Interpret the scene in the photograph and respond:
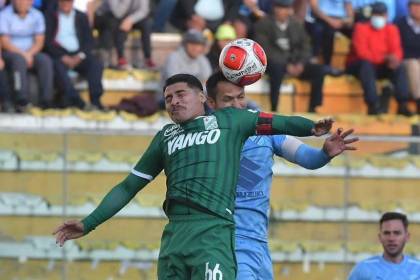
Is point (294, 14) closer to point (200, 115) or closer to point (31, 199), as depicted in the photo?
point (31, 199)

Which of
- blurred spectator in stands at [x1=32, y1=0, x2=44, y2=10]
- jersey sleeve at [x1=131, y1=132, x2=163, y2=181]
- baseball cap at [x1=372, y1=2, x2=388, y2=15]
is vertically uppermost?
baseball cap at [x1=372, y1=2, x2=388, y2=15]

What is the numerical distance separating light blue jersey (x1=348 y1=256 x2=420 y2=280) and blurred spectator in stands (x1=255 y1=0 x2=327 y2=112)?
4.16 m

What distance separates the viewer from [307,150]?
6.97 metres

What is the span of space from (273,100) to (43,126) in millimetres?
2592

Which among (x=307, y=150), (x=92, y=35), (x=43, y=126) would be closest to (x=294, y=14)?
(x=92, y=35)

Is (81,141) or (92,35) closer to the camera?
(81,141)

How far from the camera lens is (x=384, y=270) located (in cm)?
955

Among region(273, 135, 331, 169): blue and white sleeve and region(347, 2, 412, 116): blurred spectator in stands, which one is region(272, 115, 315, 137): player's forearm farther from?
region(347, 2, 412, 116): blurred spectator in stands

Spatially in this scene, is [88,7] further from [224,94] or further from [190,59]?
[224,94]

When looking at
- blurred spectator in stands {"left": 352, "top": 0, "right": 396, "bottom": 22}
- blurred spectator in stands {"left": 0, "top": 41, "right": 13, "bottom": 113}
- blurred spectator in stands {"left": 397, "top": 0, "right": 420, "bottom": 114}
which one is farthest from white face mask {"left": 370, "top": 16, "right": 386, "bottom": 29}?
blurred spectator in stands {"left": 0, "top": 41, "right": 13, "bottom": 113}

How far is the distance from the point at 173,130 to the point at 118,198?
19.0 inches

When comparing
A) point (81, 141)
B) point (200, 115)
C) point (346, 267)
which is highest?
point (200, 115)

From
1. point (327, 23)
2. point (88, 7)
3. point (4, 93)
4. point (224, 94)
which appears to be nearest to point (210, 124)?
point (224, 94)

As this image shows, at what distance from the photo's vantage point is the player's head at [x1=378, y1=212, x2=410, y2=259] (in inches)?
375
